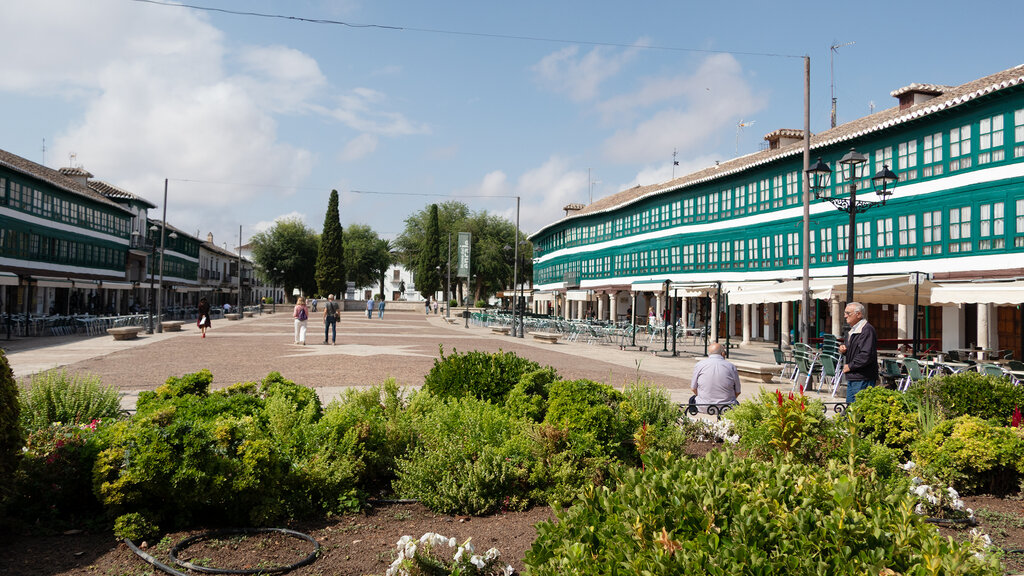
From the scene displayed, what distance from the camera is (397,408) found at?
22.5ft

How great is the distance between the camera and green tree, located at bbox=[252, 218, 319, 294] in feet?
264

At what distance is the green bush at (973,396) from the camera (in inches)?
273

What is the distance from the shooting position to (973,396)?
702cm

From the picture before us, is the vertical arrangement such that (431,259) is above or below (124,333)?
above

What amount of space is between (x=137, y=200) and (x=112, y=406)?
189ft

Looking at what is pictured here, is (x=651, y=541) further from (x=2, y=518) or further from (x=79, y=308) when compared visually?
(x=79, y=308)

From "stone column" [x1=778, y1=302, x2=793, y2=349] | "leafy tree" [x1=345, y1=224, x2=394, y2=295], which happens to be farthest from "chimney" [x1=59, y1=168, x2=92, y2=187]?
"stone column" [x1=778, y1=302, x2=793, y2=349]

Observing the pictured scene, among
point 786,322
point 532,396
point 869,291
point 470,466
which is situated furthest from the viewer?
point 786,322

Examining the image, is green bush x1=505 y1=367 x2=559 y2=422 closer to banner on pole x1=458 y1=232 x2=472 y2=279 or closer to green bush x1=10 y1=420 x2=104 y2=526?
green bush x1=10 y1=420 x2=104 y2=526

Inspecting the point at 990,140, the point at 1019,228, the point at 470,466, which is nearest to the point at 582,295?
the point at 990,140

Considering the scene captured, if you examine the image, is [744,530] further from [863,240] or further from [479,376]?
[863,240]

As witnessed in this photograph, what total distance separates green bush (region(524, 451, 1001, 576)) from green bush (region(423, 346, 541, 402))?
4477 millimetres

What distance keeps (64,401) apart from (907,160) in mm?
26932

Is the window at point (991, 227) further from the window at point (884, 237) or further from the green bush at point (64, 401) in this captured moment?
the green bush at point (64, 401)
